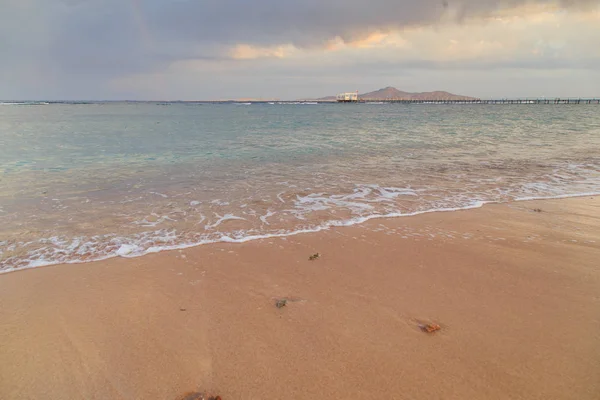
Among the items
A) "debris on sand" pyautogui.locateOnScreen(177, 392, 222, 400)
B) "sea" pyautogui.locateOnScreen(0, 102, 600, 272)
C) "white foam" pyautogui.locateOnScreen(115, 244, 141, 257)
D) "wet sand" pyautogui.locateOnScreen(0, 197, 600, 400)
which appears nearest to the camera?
"debris on sand" pyautogui.locateOnScreen(177, 392, 222, 400)

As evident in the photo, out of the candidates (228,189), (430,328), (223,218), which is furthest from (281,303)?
(228,189)

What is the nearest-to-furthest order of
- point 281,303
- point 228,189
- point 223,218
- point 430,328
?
1. point 430,328
2. point 281,303
3. point 223,218
4. point 228,189

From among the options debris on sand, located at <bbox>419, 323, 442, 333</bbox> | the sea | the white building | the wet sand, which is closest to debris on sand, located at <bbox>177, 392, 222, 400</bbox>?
the wet sand

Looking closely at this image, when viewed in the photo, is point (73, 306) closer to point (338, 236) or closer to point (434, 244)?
point (338, 236)

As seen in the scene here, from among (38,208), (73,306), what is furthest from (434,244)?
(38,208)

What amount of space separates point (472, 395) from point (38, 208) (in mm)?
9143

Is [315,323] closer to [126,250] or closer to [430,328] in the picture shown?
[430,328]

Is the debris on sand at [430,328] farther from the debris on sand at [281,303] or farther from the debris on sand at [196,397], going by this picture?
the debris on sand at [196,397]

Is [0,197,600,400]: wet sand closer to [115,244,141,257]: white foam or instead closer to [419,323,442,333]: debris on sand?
[419,323,442,333]: debris on sand

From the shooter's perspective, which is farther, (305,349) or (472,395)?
(305,349)

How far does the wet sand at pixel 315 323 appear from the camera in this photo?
2.85 meters

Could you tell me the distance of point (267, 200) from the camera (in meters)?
8.58

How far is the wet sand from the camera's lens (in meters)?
2.85

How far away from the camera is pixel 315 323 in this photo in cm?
362
